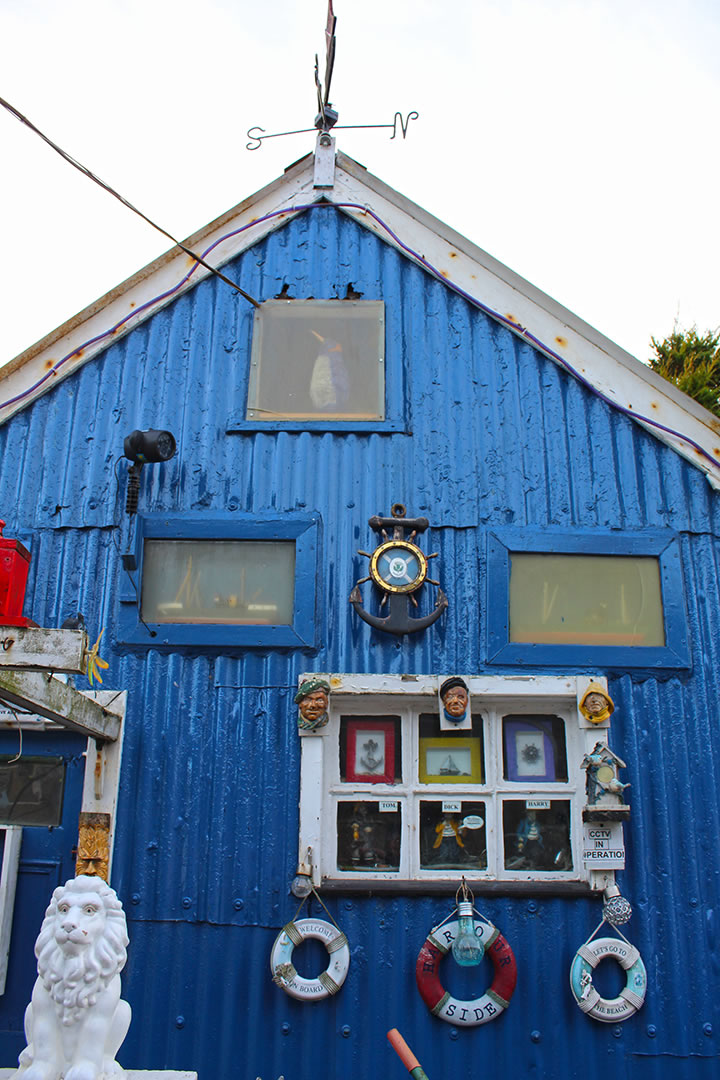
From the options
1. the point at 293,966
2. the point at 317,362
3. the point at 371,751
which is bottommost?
the point at 293,966

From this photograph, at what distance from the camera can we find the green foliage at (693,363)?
1473cm

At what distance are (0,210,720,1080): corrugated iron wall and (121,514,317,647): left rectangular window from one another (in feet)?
0.42

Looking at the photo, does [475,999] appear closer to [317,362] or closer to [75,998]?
[75,998]

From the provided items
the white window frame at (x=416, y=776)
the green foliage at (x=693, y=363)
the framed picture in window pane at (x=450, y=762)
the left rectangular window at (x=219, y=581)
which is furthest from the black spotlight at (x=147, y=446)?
the green foliage at (x=693, y=363)

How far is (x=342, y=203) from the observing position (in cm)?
706

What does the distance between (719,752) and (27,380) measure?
5413 millimetres

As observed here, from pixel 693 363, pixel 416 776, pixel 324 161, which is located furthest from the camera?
pixel 693 363

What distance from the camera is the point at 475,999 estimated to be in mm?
5484

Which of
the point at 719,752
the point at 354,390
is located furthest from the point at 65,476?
the point at 719,752

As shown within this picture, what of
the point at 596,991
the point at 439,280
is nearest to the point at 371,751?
the point at 596,991

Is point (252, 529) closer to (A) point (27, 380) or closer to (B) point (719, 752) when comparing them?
(A) point (27, 380)

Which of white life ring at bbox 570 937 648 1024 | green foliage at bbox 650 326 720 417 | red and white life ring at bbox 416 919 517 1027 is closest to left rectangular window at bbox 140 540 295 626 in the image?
red and white life ring at bbox 416 919 517 1027

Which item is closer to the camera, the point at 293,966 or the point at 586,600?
the point at 293,966

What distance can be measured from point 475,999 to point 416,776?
1338 mm
